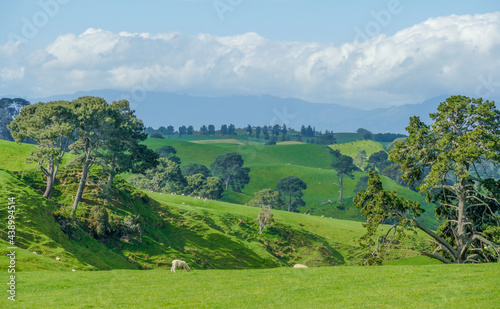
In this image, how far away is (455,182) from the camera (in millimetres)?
51688

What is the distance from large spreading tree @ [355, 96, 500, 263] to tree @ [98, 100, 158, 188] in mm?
49784

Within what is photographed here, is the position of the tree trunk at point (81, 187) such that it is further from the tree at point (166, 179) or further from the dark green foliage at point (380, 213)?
the tree at point (166, 179)

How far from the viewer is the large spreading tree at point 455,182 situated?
1933 inches

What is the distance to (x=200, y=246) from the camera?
90.7 m

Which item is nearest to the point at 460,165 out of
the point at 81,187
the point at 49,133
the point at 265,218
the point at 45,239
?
the point at 45,239

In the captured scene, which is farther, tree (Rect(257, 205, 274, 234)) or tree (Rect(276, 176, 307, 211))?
tree (Rect(276, 176, 307, 211))

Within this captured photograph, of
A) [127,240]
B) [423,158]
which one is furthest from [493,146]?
[127,240]

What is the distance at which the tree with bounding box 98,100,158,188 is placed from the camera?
85.1m

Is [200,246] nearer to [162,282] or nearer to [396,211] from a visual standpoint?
[396,211]

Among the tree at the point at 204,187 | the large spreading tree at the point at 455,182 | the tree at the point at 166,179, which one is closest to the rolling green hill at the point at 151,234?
the tree at the point at 204,187

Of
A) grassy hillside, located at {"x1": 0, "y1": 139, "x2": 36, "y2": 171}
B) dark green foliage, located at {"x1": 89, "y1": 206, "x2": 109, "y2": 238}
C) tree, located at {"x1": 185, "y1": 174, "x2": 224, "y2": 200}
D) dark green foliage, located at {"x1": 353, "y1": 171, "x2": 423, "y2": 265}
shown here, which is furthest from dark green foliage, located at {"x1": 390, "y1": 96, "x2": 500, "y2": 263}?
tree, located at {"x1": 185, "y1": 174, "x2": 224, "y2": 200}

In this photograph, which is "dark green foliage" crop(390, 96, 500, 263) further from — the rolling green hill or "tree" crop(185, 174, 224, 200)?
"tree" crop(185, 174, 224, 200)

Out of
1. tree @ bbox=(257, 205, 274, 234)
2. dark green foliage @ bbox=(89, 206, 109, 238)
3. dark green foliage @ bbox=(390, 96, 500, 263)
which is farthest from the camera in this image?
tree @ bbox=(257, 205, 274, 234)

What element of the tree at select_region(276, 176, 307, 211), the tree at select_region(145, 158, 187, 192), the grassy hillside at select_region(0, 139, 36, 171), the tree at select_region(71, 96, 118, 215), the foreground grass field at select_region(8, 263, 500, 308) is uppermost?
the tree at select_region(71, 96, 118, 215)
